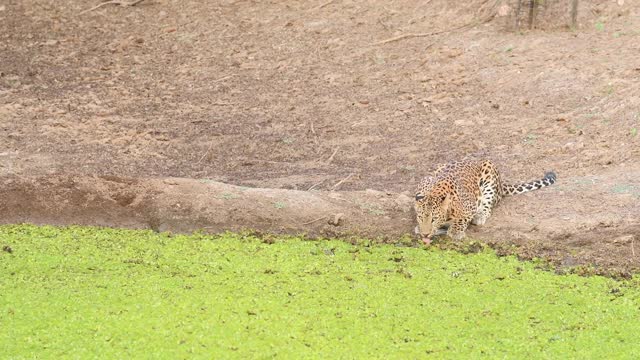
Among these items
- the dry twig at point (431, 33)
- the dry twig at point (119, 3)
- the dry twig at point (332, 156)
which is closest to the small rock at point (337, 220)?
the dry twig at point (332, 156)

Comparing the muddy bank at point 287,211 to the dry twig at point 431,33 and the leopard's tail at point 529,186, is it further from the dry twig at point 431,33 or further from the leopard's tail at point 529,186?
the dry twig at point 431,33

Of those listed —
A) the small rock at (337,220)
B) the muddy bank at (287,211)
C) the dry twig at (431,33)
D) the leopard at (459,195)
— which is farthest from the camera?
the dry twig at (431,33)

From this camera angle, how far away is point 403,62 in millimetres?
12789

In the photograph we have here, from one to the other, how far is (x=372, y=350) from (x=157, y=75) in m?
7.24

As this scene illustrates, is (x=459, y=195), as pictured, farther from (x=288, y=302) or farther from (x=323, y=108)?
(x=323, y=108)

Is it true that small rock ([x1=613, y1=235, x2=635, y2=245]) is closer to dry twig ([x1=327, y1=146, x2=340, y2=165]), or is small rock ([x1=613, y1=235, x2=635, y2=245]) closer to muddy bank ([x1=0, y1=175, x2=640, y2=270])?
muddy bank ([x1=0, y1=175, x2=640, y2=270])

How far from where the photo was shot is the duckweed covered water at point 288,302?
6703 millimetres

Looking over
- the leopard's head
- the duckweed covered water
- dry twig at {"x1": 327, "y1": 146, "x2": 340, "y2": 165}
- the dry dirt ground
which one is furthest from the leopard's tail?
dry twig at {"x1": 327, "y1": 146, "x2": 340, "y2": 165}

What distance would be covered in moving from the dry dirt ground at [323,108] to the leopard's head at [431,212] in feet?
0.86

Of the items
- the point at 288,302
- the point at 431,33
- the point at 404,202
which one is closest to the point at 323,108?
the point at 431,33

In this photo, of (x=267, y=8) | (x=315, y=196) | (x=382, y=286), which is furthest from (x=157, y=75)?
(x=382, y=286)

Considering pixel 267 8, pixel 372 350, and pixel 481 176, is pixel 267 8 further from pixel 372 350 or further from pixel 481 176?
pixel 372 350

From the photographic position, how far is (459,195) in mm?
9211

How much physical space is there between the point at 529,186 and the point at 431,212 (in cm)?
120
